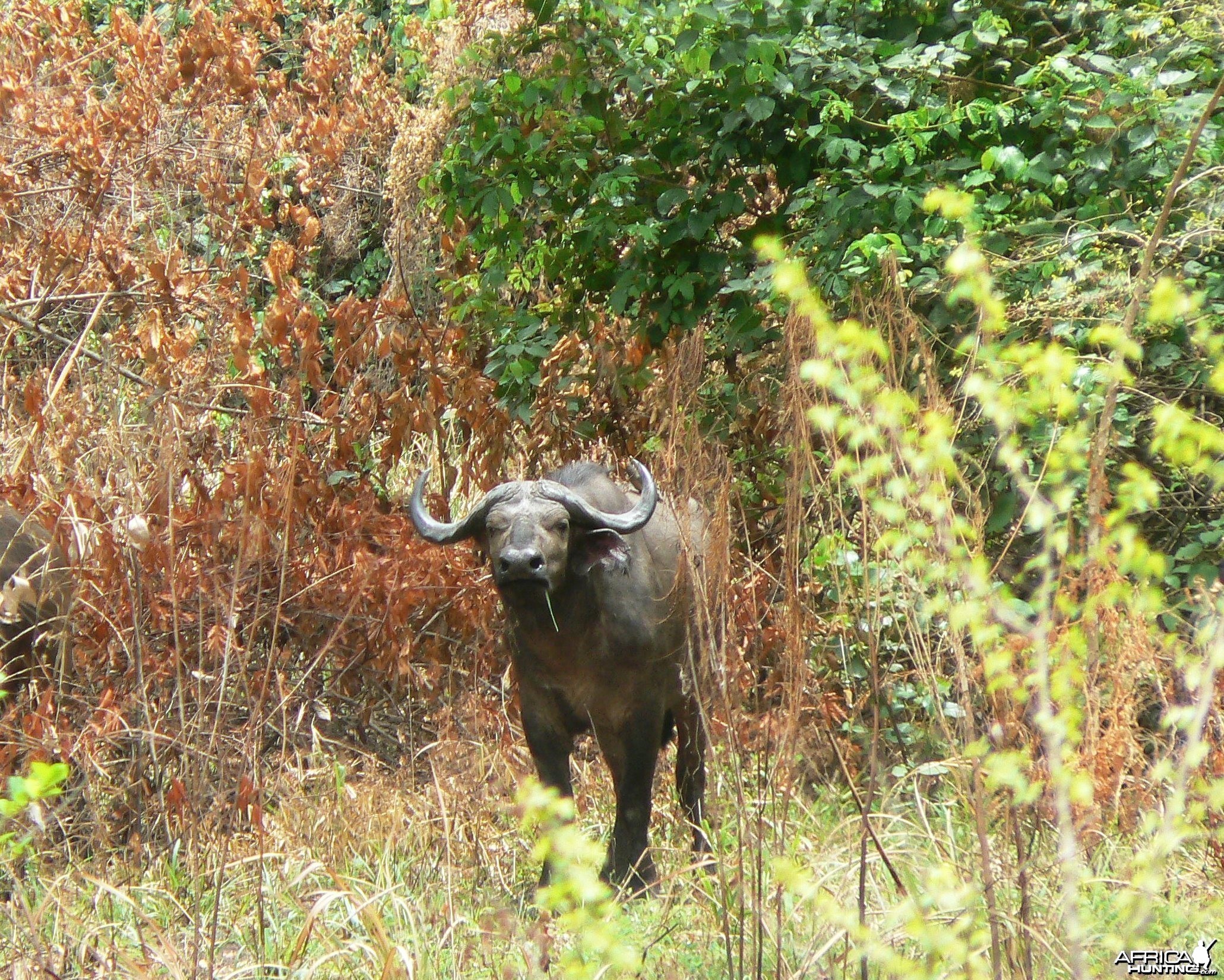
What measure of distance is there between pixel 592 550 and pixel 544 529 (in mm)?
270

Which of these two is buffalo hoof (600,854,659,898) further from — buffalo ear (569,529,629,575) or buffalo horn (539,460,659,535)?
buffalo horn (539,460,659,535)

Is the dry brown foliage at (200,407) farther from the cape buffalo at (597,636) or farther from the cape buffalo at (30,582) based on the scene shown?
the cape buffalo at (597,636)

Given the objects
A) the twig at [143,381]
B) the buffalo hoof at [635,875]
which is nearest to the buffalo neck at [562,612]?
the buffalo hoof at [635,875]

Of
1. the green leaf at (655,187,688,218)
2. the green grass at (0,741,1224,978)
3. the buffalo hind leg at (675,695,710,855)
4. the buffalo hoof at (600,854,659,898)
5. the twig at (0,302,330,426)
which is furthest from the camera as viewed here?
the green leaf at (655,187,688,218)

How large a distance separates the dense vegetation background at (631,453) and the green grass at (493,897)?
0.03 metres

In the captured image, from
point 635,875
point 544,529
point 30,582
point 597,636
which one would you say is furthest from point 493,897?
point 30,582

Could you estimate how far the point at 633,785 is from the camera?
5.05m

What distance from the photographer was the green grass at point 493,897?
129 inches

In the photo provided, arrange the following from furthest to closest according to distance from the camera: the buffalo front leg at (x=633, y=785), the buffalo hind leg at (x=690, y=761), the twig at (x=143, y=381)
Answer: the twig at (x=143, y=381)
the buffalo hind leg at (x=690, y=761)
the buffalo front leg at (x=633, y=785)

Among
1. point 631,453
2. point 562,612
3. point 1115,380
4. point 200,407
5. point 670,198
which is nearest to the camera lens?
point 1115,380

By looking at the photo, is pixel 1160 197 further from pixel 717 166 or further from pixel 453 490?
pixel 453 490

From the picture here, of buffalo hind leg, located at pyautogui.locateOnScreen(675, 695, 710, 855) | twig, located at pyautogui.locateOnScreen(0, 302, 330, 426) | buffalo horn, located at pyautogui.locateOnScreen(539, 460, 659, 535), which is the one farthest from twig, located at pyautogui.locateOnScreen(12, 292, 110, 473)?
buffalo hind leg, located at pyautogui.locateOnScreen(675, 695, 710, 855)

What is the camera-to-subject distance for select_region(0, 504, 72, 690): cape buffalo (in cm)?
548

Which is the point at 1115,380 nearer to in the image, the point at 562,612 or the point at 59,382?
the point at 562,612
